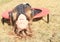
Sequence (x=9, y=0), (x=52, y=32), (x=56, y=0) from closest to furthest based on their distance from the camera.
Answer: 1. (x=52, y=32)
2. (x=56, y=0)
3. (x=9, y=0)

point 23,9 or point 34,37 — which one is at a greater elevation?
point 23,9

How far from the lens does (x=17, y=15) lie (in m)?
5.69

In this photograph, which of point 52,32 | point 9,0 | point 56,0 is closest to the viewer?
point 52,32

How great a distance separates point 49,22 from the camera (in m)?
6.41

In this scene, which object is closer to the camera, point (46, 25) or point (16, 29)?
point (16, 29)

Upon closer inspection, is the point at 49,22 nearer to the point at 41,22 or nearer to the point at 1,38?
the point at 41,22

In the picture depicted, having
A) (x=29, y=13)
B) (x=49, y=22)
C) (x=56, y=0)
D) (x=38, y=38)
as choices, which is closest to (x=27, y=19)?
(x=29, y=13)

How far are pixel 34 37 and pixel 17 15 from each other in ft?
2.51

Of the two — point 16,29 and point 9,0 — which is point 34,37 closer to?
point 16,29

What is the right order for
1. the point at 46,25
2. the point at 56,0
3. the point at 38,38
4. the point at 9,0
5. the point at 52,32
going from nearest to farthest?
the point at 38,38 → the point at 52,32 → the point at 46,25 → the point at 56,0 → the point at 9,0

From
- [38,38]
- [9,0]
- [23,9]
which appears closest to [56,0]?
[9,0]

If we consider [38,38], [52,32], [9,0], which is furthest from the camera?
[9,0]

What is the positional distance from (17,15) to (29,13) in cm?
34

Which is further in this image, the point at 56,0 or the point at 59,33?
the point at 56,0
